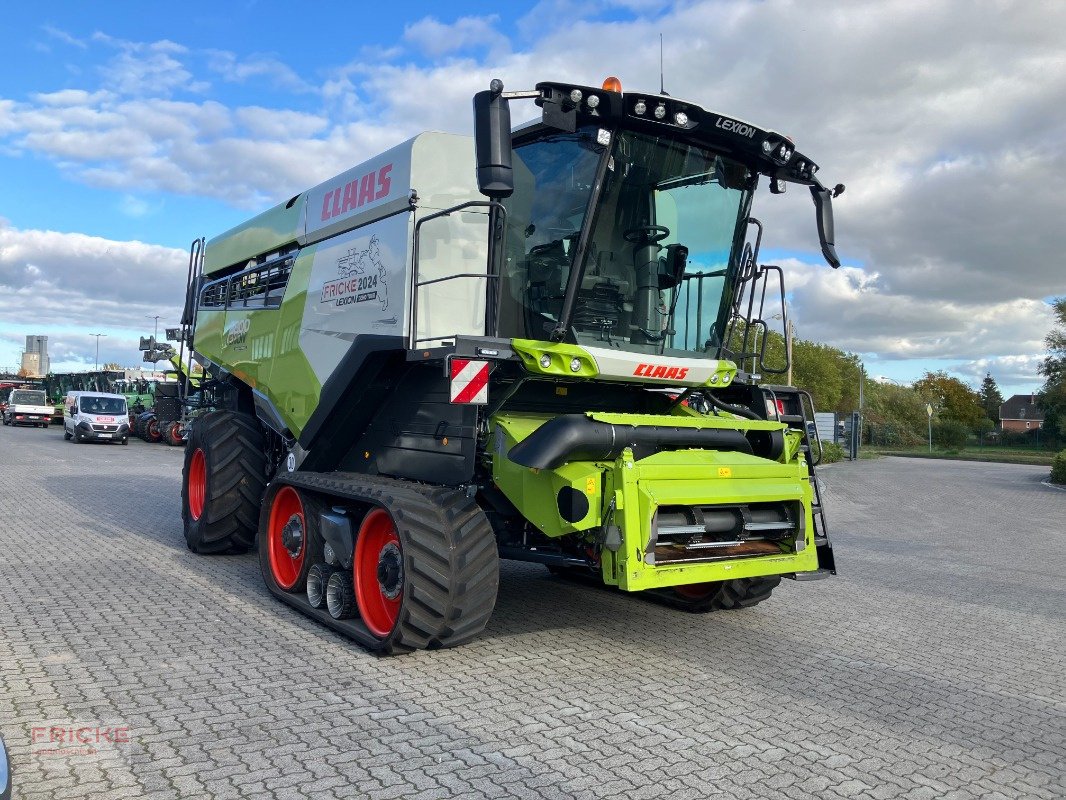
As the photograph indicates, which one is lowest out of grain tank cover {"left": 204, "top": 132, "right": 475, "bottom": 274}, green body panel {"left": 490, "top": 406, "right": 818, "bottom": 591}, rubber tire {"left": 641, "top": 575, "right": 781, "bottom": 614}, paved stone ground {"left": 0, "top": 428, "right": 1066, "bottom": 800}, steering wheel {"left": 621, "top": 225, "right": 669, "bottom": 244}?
paved stone ground {"left": 0, "top": 428, "right": 1066, "bottom": 800}

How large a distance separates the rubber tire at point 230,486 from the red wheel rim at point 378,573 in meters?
3.03

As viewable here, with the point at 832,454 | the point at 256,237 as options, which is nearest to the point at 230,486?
the point at 256,237

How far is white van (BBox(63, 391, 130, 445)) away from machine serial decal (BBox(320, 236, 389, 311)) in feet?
80.8

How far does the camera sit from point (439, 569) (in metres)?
5.19

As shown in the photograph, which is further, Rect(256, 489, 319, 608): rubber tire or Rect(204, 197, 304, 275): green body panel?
Rect(204, 197, 304, 275): green body panel

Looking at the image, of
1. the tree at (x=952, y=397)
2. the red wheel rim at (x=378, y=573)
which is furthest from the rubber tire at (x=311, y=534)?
the tree at (x=952, y=397)

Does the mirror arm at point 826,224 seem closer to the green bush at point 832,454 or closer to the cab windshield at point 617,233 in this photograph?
the cab windshield at point 617,233

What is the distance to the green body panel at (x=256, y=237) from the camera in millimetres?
8104

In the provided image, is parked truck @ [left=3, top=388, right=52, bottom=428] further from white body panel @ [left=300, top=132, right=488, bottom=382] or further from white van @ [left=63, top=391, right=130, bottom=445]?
white body panel @ [left=300, top=132, right=488, bottom=382]

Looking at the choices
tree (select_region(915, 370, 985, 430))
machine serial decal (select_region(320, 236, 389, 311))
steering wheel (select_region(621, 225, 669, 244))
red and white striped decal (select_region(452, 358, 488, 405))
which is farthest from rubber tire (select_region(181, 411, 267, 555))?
tree (select_region(915, 370, 985, 430))

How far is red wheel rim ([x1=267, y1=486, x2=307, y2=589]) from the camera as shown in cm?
690

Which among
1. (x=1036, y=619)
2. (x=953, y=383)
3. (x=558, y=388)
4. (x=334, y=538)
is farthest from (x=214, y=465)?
(x=953, y=383)

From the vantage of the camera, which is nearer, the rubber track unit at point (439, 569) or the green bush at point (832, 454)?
the rubber track unit at point (439, 569)

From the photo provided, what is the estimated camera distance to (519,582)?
7805 millimetres
